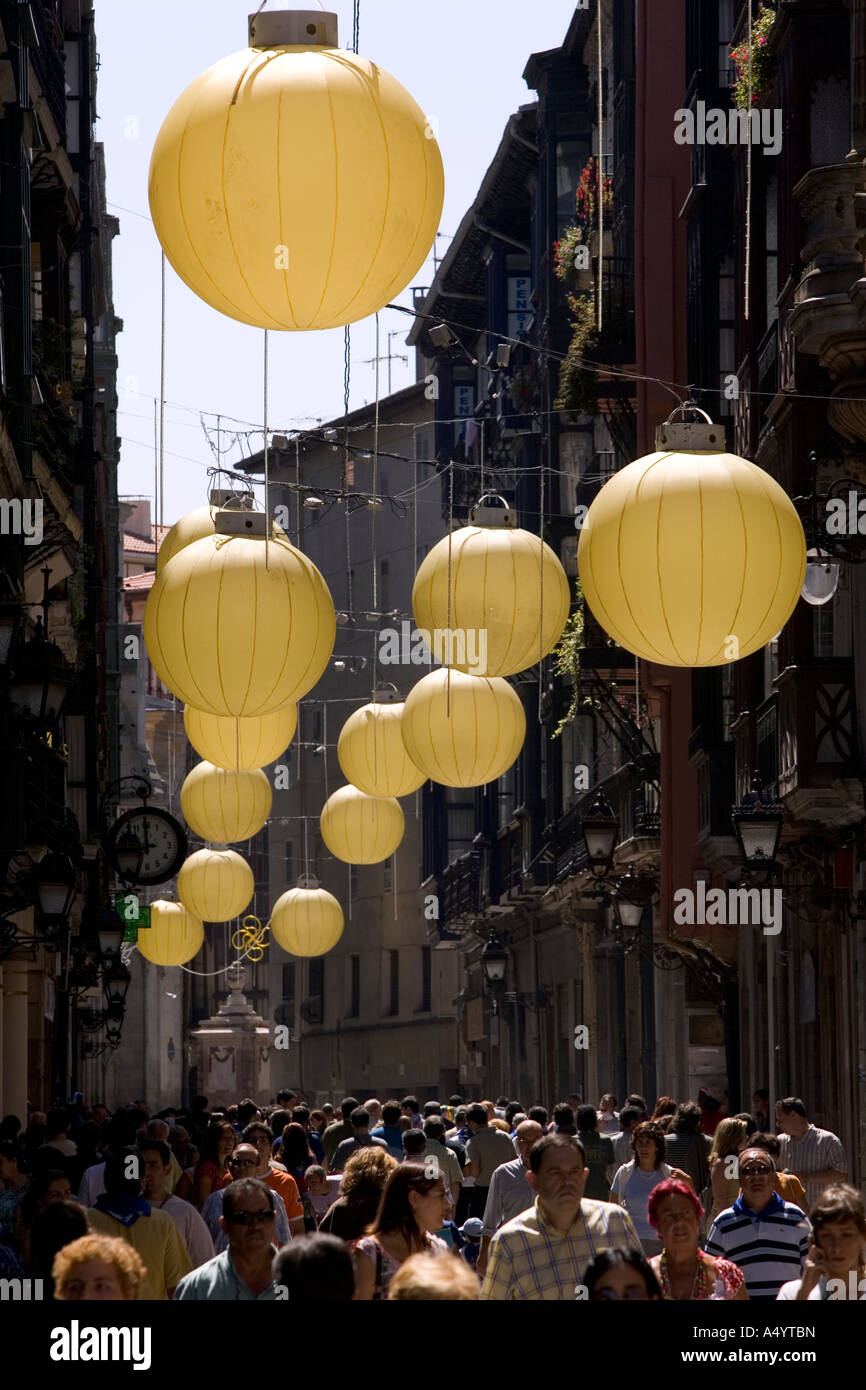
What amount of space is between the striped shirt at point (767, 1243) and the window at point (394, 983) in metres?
52.6

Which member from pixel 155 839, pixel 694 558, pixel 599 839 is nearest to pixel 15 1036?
pixel 155 839

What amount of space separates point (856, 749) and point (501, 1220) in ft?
26.5

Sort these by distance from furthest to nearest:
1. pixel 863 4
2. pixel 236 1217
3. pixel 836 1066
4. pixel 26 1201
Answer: pixel 836 1066, pixel 863 4, pixel 26 1201, pixel 236 1217

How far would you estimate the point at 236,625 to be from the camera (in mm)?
12008

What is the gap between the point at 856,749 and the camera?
18.7 meters

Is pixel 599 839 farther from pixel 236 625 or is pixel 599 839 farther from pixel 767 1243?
pixel 767 1243

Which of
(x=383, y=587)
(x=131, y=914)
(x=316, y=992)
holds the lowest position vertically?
(x=316, y=992)

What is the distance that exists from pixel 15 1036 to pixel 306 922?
3348 millimetres

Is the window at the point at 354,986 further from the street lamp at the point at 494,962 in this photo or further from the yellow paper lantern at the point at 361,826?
the yellow paper lantern at the point at 361,826

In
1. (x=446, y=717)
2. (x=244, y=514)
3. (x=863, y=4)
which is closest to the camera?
(x=244, y=514)

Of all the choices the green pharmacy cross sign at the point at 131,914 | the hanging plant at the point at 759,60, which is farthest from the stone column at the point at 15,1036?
the hanging plant at the point at 759,60

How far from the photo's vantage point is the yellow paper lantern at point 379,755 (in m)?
20.0
